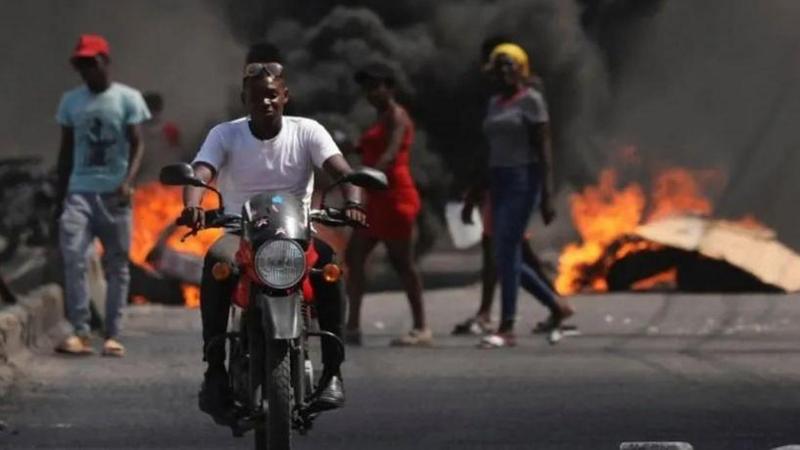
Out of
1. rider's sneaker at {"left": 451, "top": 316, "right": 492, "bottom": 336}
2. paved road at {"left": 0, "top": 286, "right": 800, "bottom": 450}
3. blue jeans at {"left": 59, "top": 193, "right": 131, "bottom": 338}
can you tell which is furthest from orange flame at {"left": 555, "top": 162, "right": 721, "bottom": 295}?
blue jeans at {"left": 59, "top": 193, "right": 131, "bottom": 338}

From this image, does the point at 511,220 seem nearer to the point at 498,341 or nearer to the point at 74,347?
the point at 498,341

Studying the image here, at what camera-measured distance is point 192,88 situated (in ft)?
66.0

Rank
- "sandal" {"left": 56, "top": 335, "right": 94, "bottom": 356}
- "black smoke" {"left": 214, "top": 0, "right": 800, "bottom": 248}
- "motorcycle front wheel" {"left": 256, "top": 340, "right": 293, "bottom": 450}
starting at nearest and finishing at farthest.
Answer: "motorcycle front wheel" {"left": 256, "top": 340, "right": 293, "bottom": 450} → "sandal" {"left": 56, "top": 335, "right": 94, "bottom": 356} → "black smoke" {"left": 214, "top": 0, "right": 800, "bottom": 248}

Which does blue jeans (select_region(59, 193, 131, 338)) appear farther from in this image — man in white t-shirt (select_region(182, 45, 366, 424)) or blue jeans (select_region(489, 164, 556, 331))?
man in white t-shirt (select_region(182, 45, 366, 424))

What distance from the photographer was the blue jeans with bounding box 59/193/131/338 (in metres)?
14.5

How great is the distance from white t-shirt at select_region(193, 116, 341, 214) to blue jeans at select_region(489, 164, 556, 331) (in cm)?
550

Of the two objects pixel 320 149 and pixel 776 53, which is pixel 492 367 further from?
pixel 776 53

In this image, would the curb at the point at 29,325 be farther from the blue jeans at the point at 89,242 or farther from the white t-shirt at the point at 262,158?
the white t-shirt at the point at 262,158

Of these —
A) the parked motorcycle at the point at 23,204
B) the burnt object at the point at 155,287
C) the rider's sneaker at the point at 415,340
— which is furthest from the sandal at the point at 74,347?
the parked motorcycle at the point at 23,204

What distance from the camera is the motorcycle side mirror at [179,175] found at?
9.12 m

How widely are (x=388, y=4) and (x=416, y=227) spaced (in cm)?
201

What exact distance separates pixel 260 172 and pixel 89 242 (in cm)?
531

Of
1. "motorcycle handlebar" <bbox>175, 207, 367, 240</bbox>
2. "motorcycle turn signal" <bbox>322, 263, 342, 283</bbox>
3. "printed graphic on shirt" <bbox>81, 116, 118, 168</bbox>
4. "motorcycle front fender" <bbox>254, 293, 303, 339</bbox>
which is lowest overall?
"motorcycle front fender" <bbox>254, 293, 303, 339</bbox>

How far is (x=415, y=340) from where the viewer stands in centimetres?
1505
